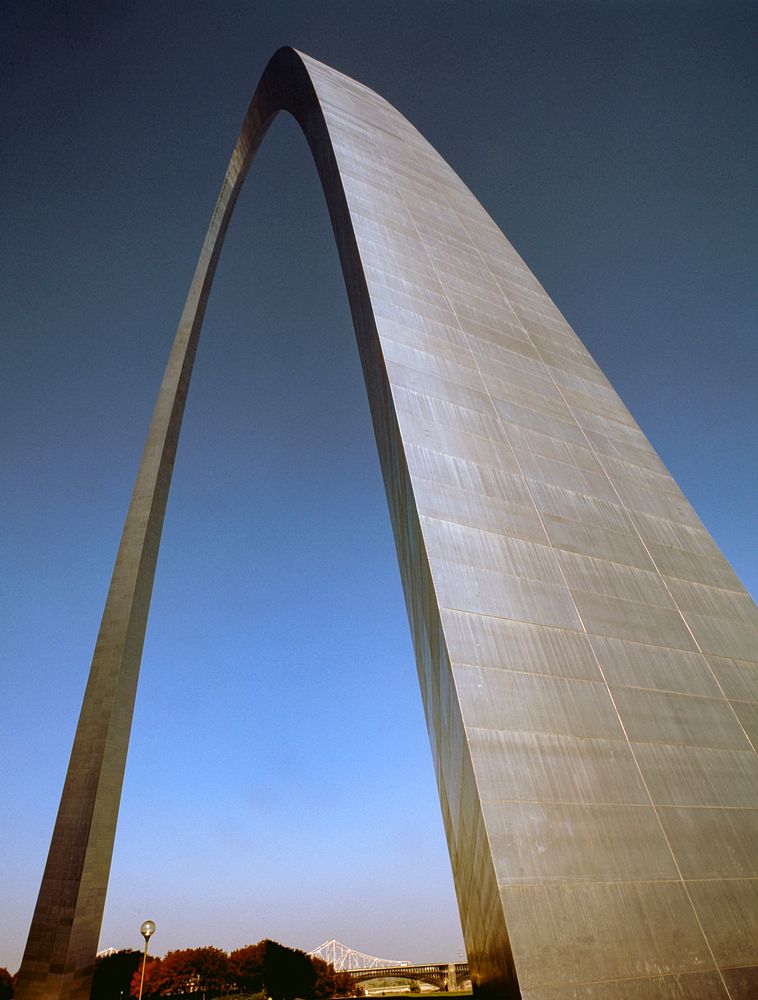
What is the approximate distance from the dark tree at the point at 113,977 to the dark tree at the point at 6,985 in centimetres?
854

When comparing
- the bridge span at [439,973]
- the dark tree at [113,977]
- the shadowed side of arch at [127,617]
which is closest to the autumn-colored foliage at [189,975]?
the dark tree at [113,977]

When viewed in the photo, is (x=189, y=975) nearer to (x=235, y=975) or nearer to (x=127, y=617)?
(x=235, y=975)

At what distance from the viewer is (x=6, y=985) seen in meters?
48.3

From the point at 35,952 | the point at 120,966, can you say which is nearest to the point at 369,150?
the point at 35,952

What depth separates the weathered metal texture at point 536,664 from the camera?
5.15 meters

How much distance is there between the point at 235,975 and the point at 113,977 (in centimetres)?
2347

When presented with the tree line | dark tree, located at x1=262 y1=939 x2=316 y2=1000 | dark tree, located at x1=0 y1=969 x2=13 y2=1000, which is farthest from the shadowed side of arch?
dark tree, located at x1=0 y1=969 x2=13 y2=1000

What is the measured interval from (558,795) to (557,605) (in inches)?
104

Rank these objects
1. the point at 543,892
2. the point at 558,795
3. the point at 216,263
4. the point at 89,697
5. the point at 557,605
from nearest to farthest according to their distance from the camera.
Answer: the point at 543,892, the point at 558,795, the point at 557,605, the point at 89,697, the point at 216,263

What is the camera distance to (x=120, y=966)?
43.8 meters

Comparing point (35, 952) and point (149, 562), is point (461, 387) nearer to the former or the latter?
point (149, 562)

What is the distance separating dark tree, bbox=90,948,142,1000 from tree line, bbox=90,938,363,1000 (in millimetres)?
130

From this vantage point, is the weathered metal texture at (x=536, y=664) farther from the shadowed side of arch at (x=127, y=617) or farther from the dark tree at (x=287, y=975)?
the dark tree at (x=287, y=975)

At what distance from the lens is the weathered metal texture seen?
5.15 meters
